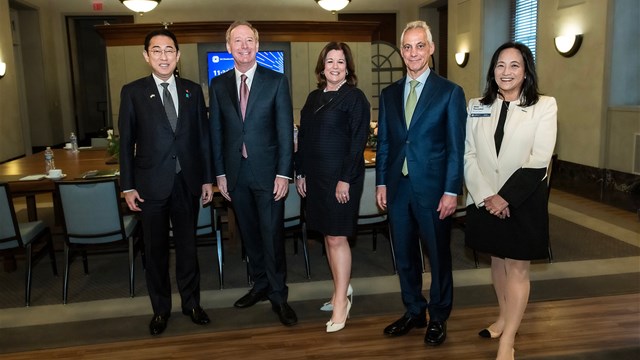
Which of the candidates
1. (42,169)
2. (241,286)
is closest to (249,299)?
(241,286)

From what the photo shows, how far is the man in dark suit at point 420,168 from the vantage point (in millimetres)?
2709

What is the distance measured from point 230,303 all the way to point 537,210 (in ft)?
6.80

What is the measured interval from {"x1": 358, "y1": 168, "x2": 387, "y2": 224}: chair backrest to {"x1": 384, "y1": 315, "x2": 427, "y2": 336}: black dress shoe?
1.22 meters

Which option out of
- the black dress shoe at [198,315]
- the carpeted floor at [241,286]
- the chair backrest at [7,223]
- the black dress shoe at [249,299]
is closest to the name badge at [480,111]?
the carpeted floor at [241,286]

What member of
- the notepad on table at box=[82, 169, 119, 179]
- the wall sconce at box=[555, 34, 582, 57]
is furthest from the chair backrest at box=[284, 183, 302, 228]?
the wall sconce at box=[555, 34, 582, 57]

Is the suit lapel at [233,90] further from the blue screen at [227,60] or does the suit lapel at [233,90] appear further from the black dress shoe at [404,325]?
the blue screen at [227,60]

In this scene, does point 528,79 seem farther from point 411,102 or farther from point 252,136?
point 252,136

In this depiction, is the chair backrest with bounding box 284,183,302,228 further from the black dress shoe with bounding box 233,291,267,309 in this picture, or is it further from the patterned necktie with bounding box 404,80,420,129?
the patterned necktie with bounding box 404,80,420,129

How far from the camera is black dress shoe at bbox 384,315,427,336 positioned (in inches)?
120

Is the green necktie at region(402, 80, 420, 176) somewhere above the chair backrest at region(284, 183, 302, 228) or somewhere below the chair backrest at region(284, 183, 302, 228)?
above

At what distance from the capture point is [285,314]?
10.7 feet

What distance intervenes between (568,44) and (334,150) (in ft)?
17.6

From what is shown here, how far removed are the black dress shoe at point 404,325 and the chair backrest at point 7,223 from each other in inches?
102

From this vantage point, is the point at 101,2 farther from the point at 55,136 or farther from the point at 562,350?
the point at 562,350
